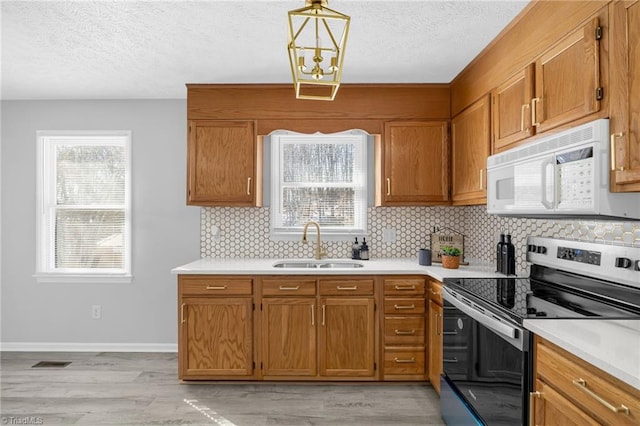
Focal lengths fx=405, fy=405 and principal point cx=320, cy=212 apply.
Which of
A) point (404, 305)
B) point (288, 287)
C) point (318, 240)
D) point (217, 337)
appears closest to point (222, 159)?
point (318, 240)

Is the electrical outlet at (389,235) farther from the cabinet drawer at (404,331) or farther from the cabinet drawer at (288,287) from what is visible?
the cabinet drawer at (288,287)

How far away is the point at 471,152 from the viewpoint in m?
2.97

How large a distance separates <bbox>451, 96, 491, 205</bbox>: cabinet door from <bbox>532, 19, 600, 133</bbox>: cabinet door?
0.65 meters

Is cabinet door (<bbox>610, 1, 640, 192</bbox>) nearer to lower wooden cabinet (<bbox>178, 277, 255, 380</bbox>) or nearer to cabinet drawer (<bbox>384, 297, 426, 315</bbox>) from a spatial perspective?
cabinet drawer (<bbox>384, 297, 426, 315</bbox>)

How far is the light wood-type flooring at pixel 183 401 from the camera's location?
2588 millimetres

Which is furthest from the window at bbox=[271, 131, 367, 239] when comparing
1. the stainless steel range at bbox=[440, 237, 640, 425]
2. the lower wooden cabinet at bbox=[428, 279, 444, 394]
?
the stainless steel range at bbox=[440, 237, 640, 425]

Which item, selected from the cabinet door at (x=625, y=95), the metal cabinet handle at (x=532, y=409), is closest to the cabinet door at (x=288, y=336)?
the metal cabinet handle at (x=532, y=409)

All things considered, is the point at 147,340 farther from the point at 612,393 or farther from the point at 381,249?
the point at 612,393

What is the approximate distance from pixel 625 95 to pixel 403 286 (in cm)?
189

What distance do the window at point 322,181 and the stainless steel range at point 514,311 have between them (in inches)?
57.2

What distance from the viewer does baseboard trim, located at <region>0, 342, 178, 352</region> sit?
383 centimetres

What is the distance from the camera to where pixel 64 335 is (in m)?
3.86

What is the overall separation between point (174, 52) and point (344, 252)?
215 cm

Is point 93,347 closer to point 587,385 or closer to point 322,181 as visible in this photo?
point 322,181
